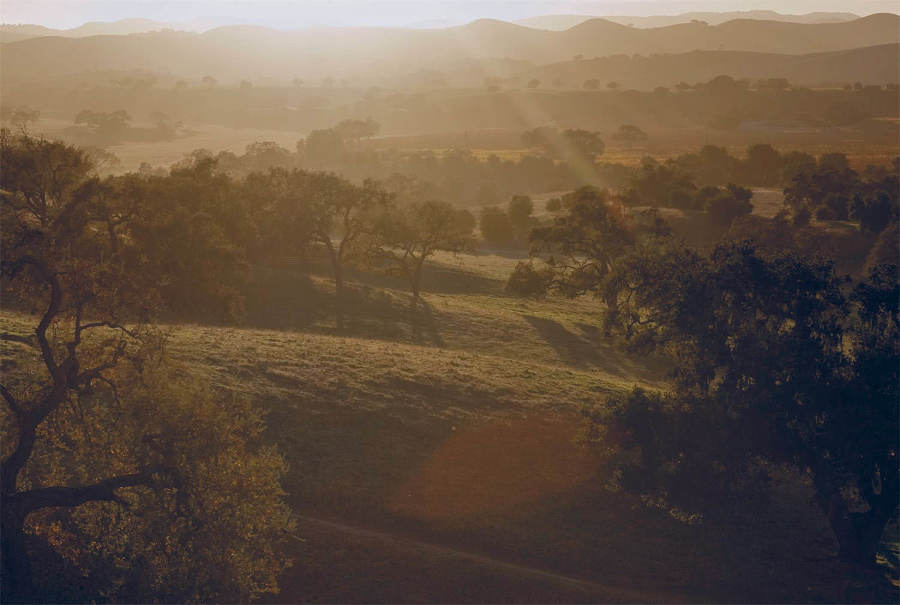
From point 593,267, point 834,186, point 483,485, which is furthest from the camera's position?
point 834,186

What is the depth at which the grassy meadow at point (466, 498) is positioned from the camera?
21.8 m

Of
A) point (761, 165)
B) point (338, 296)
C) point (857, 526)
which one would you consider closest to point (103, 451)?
point (857, 526)

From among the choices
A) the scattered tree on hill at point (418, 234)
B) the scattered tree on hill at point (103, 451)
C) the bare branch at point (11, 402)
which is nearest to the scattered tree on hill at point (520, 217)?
the scattered tree on hill at point (418, 234)

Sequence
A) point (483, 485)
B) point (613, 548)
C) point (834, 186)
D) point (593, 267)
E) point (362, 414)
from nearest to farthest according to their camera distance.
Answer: point (613, 548) < point (483, 485) < point (362, 414) < point (593, 267) < point (834, 186)

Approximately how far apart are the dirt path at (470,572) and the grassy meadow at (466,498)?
57 mm

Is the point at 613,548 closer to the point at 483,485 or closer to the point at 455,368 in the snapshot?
the point at 483,485

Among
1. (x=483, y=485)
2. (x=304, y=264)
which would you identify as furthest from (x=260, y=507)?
(x=304, y=264)

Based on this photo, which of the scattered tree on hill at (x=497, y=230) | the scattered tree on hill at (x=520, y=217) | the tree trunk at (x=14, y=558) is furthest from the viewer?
the scattered tree on hill at (x=520, y=217)

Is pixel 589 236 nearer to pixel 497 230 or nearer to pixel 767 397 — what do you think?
pixel 767 397

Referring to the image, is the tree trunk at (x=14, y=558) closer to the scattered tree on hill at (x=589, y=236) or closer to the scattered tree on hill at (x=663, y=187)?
the scattered tree on hill at (x=589, y=236)

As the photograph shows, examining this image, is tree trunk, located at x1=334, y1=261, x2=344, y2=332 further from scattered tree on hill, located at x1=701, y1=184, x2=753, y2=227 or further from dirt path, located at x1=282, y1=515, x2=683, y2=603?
scattered tree on hill, located at x1=701, y1=184, x2=753, y2=227

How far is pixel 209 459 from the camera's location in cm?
1745

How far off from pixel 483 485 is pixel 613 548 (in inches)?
200

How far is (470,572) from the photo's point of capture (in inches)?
856
